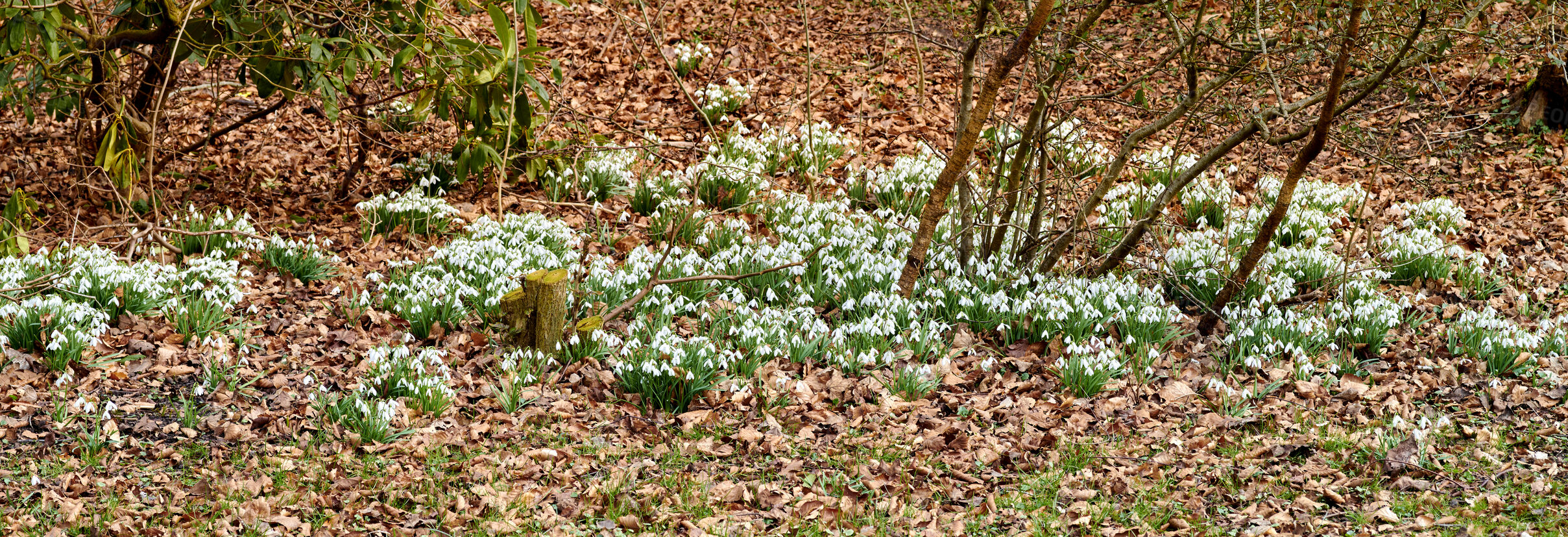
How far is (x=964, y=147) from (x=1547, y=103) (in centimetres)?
508

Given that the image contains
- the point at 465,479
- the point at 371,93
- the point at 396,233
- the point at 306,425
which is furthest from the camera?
the point at 371,93

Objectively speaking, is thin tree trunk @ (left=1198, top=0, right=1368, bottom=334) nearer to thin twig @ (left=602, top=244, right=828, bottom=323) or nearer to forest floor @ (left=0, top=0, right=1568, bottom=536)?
forest floor @ (left=0, top=0, right=1568, bottom=536)

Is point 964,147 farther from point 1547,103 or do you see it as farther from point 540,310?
point 1547,103

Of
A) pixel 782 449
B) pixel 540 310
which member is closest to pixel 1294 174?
pixel 782 449

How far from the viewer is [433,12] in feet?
18.9

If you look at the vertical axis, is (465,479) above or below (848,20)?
below

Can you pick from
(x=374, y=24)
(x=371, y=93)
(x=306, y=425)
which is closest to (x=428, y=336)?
(x=306, y=425)

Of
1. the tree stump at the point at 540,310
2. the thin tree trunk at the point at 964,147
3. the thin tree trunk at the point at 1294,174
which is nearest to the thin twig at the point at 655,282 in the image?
the tree stump at the point at 540,310

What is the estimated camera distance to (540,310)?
15.0ft

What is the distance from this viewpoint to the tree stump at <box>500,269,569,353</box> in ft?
15.0

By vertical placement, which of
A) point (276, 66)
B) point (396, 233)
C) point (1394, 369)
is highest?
point (276, 66)

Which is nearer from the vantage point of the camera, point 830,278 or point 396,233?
point 830,278

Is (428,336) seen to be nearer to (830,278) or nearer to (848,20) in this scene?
Answer: (830,278)

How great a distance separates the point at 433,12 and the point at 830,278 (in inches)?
96.9
